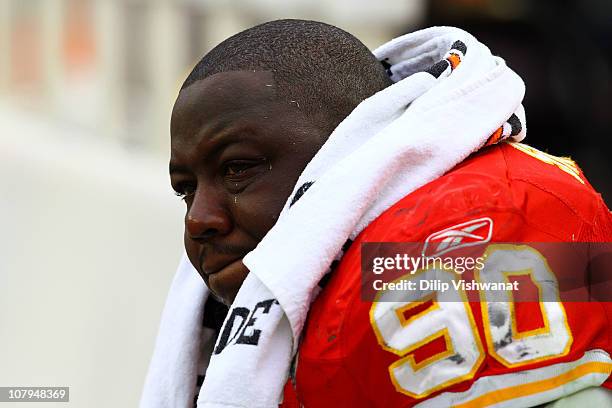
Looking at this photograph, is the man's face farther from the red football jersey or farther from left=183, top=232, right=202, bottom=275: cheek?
the red football jersey

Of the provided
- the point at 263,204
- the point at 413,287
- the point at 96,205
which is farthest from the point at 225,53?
the point at 96,205

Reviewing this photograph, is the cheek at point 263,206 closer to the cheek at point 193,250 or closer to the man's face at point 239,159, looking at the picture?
the man's face at point 239,159

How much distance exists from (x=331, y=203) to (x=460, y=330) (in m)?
0.31

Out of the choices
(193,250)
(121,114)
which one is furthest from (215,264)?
(121,114)

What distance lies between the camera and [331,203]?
1.92 m

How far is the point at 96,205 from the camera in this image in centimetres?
531

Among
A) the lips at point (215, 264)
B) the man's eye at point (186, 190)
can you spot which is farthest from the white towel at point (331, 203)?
the man's eye at point (186, 190)

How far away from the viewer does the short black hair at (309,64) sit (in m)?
2.15

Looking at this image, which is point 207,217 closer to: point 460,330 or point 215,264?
point 215,264

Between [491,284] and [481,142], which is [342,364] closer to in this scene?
[491,284]

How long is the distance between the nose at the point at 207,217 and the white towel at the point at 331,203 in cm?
15

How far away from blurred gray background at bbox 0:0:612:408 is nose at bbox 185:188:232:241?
2.94m

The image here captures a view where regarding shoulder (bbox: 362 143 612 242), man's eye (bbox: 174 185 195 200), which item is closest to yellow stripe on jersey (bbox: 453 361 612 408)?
shoulder (bbox: 362 143 612 242)

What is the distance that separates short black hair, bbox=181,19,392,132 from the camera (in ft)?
7.04
